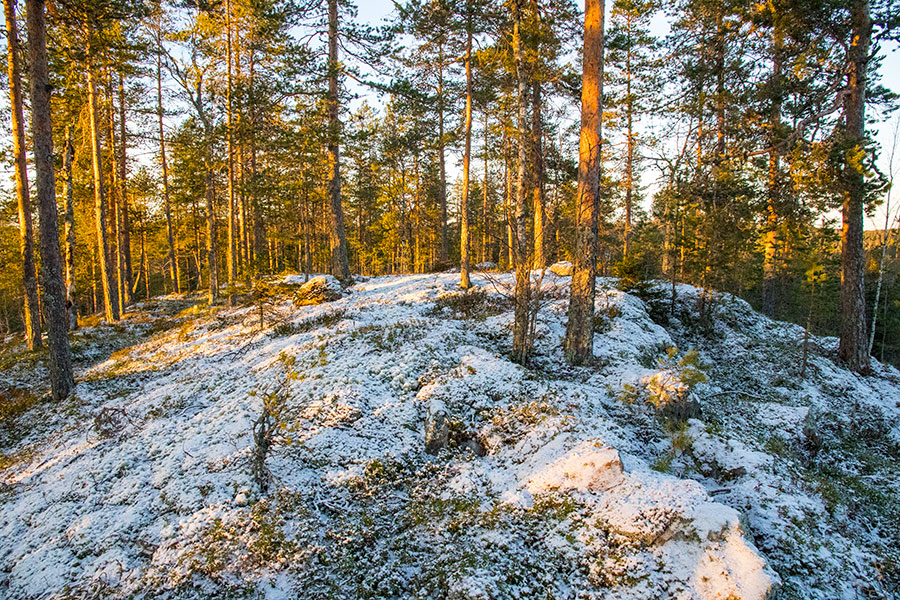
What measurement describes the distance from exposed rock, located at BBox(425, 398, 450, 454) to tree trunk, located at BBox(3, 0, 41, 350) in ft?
44.7

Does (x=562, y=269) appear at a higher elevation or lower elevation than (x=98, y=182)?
lower

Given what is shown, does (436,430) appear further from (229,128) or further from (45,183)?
(229,128)

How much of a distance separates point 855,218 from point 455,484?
1274cm

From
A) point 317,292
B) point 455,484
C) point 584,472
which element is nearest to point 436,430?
point 455,484

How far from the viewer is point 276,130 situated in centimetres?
1559

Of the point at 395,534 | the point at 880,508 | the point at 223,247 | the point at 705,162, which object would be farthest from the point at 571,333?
the point at 223,247

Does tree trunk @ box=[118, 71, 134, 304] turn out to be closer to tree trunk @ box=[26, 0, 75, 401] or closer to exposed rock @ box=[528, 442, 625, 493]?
tree trunk @ box=[26, 0, 75, 401]

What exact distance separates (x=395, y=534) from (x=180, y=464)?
3413 mm

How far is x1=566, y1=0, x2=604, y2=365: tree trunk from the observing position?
24.9ft

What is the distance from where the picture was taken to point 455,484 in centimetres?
511

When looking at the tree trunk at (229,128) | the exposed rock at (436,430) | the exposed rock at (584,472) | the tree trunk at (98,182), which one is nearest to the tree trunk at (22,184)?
the tree trunk at (98,182)

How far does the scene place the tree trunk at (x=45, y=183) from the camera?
8.06 m

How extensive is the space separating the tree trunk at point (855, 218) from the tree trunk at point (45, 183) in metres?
17.7

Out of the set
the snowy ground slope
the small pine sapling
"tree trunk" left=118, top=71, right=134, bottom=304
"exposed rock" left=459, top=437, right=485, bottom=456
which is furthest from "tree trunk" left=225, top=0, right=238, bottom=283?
"exposed rock" left=459, top=437, right=485, bottom=456
